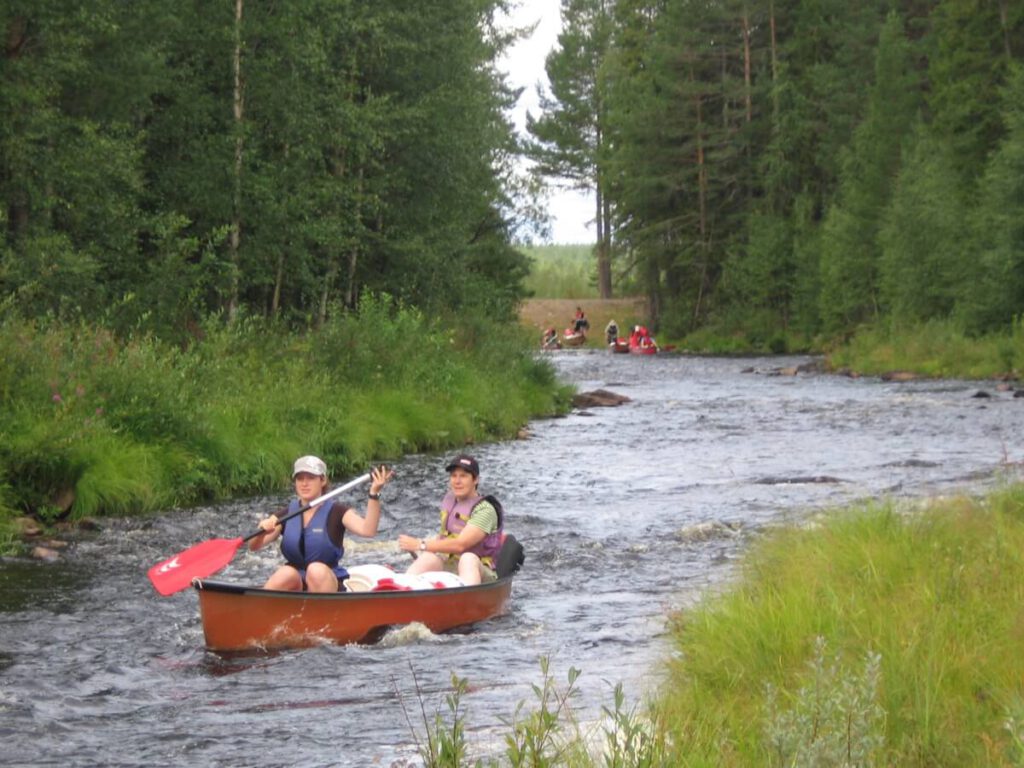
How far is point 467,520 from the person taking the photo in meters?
10.6

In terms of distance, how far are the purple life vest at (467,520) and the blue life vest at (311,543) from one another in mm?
998

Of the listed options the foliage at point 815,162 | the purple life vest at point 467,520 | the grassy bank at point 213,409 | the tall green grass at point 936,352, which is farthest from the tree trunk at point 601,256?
the purple life vest at point 467,520

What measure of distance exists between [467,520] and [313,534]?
122cm

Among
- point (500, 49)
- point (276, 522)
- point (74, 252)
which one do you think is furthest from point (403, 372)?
point (500, 49)

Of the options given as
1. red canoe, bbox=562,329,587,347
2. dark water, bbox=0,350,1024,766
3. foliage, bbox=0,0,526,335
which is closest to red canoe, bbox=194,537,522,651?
dark water, bbox=0,350,1024,766

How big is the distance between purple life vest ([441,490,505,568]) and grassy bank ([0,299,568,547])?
365 centimetres

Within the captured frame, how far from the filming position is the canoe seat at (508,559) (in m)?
10.4

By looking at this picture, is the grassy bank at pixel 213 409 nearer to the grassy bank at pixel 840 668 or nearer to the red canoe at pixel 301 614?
the red canoe at pixel 301 614

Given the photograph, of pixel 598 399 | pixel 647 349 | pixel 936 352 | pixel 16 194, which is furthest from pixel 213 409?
pixel 647 349

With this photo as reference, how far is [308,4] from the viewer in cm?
2259

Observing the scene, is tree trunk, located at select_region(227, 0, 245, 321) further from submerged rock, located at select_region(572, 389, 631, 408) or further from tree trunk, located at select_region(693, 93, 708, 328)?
tree trunk, located at select_region(693, 93, 708, 328)

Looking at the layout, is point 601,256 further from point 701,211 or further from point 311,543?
point 311,543

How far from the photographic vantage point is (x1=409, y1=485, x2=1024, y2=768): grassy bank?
15.6 feet

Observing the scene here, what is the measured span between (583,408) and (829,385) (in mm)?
7336
